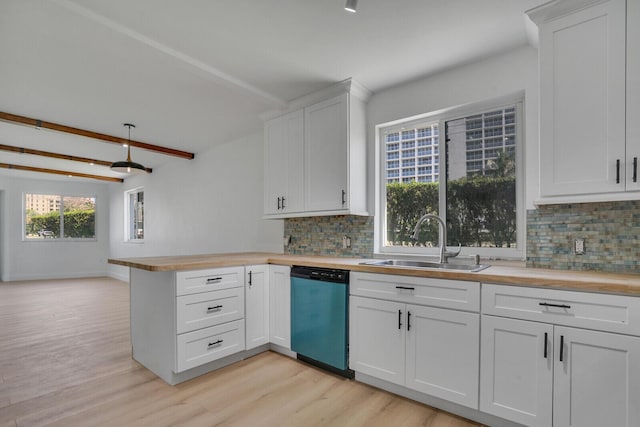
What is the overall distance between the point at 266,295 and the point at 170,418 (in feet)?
3.96

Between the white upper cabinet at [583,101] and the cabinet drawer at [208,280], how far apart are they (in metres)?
2.30

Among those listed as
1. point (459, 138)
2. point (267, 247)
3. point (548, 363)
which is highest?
point (459, 138)

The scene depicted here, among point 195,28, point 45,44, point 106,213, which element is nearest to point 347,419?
point 195,28

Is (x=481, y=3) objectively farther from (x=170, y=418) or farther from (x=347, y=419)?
(x=170, y=418)

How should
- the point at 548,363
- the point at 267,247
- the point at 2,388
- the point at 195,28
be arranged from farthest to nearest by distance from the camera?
1. the point at 267,247
2. the point at 2,388
3. the point at 195,28
4. the point at 548,363

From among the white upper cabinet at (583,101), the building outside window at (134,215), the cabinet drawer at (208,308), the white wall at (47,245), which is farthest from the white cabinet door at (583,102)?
the white wall at (47,245)

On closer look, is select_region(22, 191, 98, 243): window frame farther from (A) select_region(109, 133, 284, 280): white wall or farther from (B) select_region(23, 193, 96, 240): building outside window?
(A) select_region(109, 133, 284, 280): white wall

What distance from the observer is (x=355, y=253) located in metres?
3.14

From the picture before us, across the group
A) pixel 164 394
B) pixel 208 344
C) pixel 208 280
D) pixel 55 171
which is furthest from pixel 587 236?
pixel 55 171

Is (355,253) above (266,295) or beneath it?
above

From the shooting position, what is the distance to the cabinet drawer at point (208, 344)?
2.37 m

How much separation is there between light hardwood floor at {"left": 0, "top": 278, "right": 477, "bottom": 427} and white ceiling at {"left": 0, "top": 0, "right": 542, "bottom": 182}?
2.45 m

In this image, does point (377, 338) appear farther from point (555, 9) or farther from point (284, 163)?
point (555, 9)

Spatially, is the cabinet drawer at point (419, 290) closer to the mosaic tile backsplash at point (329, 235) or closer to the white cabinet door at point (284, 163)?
the mosaic tile backsplash at point (329, 235)
